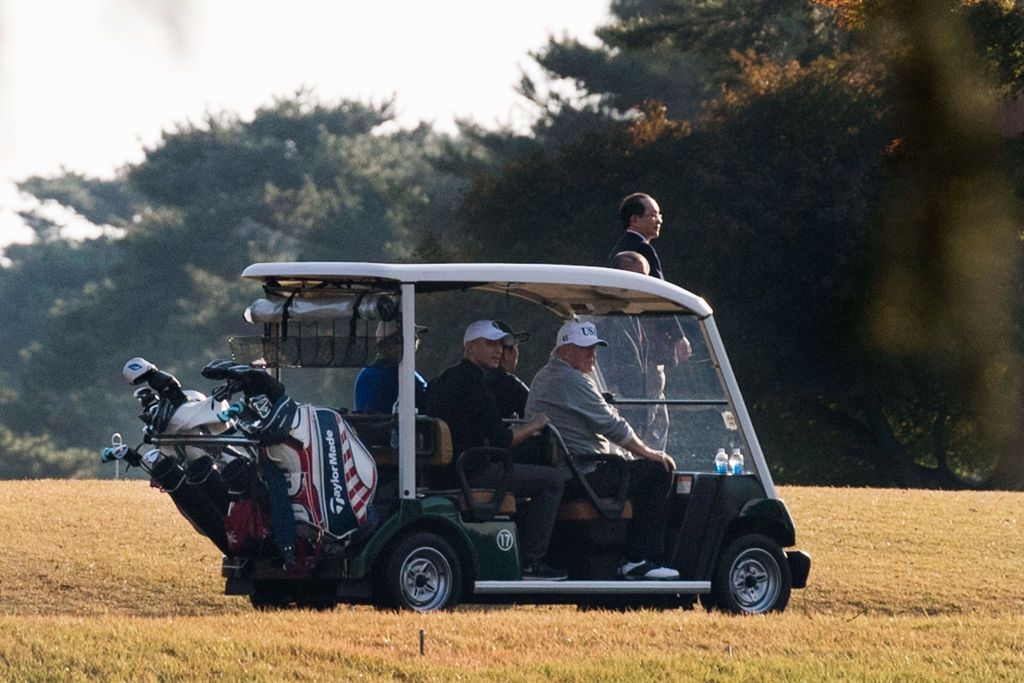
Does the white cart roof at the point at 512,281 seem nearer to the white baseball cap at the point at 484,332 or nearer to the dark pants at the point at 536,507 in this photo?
the white baseball cap at the point at 484,332

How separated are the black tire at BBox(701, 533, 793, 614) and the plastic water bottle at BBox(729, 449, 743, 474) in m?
0.38

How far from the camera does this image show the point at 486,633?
930cm

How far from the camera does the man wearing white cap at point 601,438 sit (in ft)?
36.4

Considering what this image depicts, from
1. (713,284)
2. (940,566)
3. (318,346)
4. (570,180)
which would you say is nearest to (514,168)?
(570,180)

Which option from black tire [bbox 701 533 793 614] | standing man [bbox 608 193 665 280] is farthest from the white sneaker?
standing man [bbox 608 193 665 280]

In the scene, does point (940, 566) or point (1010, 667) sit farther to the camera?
point (940, 566)

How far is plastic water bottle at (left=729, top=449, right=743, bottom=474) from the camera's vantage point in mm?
11516

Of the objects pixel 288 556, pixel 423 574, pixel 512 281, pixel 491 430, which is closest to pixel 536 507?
pixel 491 430

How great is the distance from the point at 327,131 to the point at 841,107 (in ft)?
133

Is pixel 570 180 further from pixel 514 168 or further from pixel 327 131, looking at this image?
pixel 327 131

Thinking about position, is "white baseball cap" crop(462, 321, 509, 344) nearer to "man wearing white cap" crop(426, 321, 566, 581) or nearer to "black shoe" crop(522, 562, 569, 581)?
"man wearing white cap" crop(426, 321, 566, 581)

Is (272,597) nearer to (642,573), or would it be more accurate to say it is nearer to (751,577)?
(642,573)

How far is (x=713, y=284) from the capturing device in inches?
1325

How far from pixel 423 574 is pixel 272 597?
3.67 feet
